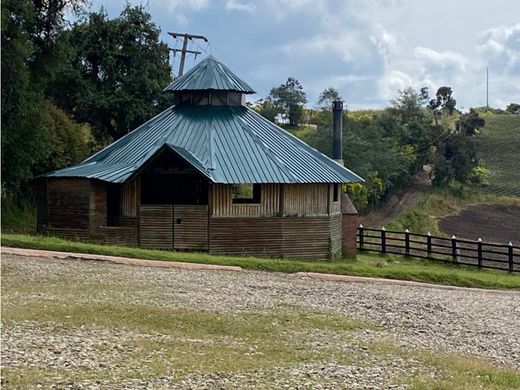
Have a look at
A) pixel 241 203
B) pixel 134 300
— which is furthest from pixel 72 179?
pixel 134 300

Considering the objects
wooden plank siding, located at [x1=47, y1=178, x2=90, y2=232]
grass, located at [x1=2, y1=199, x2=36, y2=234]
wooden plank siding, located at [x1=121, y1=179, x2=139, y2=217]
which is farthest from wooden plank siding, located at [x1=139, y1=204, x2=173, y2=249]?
grass, located at [x1=2, y1=199, x2=36, y2=234]

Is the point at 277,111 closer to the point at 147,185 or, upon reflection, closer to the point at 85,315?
the point at 147,185

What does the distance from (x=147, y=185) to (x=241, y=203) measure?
12.5ft

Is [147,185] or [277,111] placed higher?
[277,111]

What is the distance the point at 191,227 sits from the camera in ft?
80.7

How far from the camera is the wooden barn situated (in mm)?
24594

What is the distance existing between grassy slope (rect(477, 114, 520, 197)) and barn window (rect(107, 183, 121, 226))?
4756cm

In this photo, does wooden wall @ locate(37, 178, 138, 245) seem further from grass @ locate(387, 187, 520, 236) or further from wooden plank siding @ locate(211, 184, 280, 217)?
grass @ locate(387, 187, 520, 236)

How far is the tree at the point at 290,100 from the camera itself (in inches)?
3061

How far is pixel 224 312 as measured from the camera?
487 inches

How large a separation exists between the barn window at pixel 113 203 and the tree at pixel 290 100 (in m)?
53.1

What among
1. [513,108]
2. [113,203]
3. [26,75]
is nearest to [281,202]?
[113,203]

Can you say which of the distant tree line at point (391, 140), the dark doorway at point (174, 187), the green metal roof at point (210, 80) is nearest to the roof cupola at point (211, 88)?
the green metal roof at point (210, 80)

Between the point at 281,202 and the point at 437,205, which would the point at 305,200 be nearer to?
the point at 281,202
